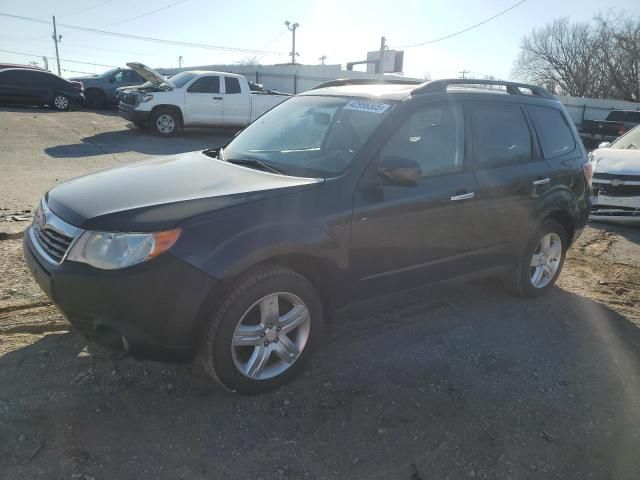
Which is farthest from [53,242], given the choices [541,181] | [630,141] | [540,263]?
[630,141]

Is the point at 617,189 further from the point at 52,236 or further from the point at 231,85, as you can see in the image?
the point at 231,85

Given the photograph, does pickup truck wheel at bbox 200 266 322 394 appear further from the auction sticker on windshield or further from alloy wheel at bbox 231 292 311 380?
the auction sticker on windshield

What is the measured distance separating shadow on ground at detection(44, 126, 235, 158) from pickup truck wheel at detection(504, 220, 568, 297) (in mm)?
9672

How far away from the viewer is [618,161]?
770 cm

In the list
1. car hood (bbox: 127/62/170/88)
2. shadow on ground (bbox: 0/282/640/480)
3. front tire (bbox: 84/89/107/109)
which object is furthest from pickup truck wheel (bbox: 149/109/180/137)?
shadow on ground (bbox: 0/282/640/480)

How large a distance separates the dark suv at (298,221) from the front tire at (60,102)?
18574 mm

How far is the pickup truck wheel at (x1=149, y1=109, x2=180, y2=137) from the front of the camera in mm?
14492

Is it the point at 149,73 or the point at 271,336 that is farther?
the point at 149,73

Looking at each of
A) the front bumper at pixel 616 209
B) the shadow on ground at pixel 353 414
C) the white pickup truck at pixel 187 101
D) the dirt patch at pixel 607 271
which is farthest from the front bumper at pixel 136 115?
the shadow on ground at pixel 353 414

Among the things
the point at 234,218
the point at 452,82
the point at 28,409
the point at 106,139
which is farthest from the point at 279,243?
the point at 106,139

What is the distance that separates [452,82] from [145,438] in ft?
10.4

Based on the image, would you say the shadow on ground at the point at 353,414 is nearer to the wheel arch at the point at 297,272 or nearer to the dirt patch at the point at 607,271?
the wheel arch at the point at 297,272

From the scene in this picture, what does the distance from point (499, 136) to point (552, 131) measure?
2.82 feet

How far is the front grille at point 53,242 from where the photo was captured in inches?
108
